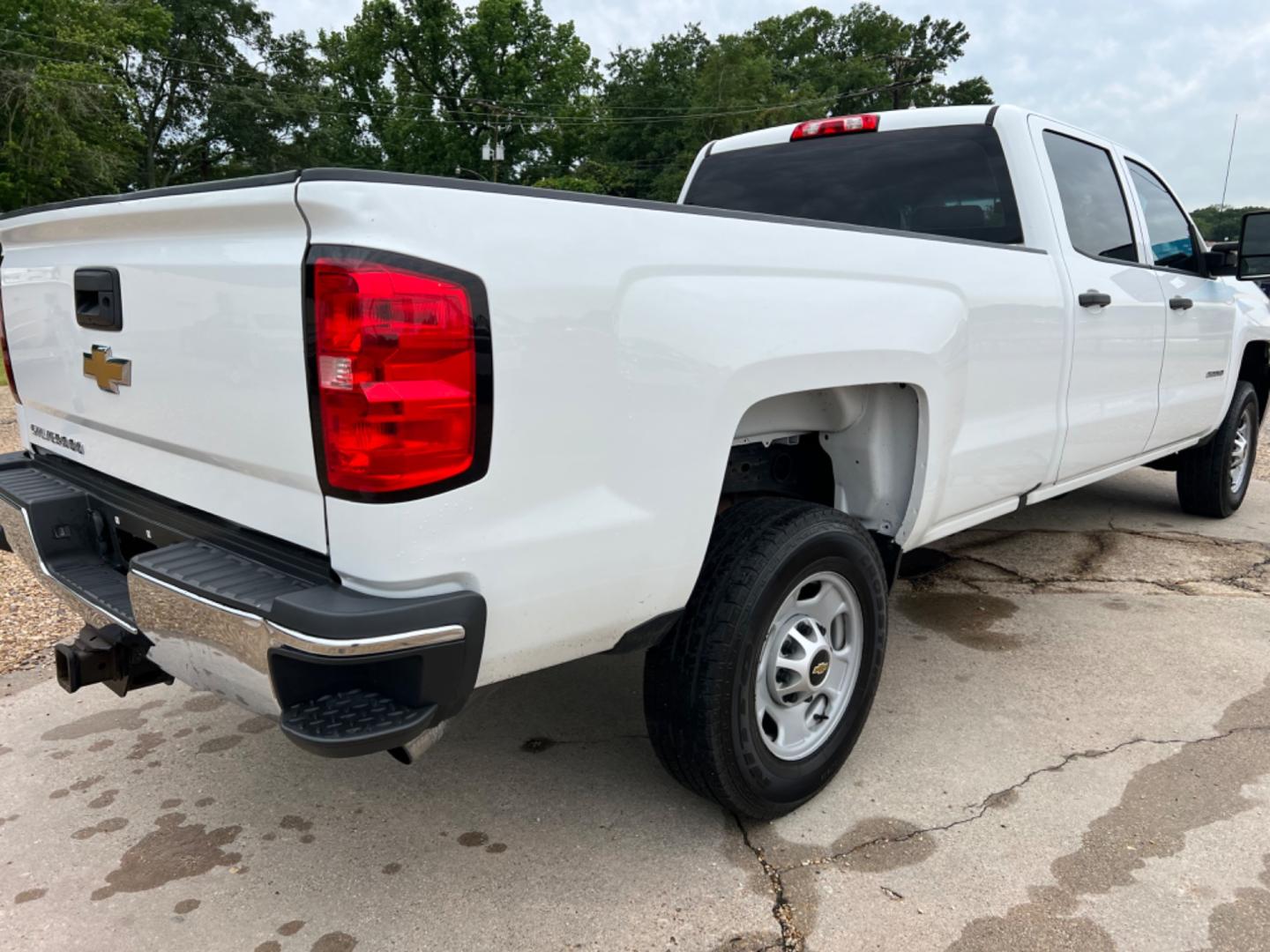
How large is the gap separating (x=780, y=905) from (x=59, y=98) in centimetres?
3186

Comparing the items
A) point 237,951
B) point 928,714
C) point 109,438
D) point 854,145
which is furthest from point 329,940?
point 854,145

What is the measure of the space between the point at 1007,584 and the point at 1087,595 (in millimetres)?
354

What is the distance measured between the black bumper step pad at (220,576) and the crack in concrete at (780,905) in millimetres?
1307

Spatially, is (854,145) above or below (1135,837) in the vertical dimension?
above

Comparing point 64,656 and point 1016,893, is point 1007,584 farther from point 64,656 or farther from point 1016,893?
point 64,656

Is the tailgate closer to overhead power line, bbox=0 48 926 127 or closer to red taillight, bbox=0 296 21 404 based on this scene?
red taillight, bbox=0 296 21 404

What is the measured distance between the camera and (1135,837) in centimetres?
247

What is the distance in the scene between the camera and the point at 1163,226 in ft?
14.6

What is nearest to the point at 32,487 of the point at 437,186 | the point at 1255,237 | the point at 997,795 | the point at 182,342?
the point at 182,342

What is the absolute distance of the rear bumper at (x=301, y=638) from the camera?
1.61 m

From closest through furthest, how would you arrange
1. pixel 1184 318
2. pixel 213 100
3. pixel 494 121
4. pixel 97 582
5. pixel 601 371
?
pixel 601 371 < pixel 97 582 < pixel 1184 318 < pixel 213 100 < pixel 494 121

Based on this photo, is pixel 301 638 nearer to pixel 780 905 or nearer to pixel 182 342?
pixel 182 342

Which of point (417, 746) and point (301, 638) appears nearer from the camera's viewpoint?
point (301, 638)

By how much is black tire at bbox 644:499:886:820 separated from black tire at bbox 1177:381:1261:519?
156 inches
